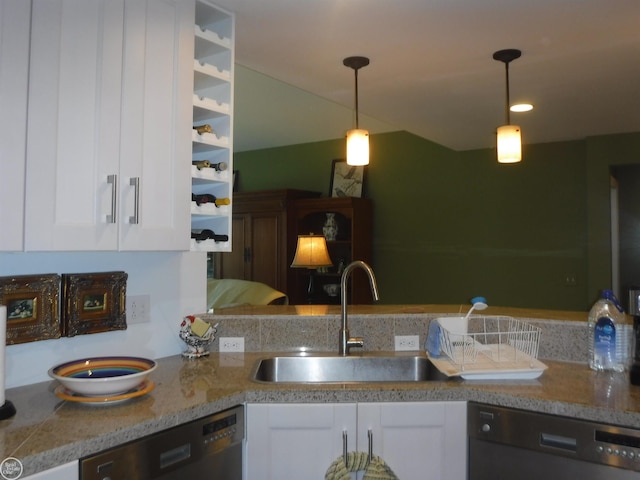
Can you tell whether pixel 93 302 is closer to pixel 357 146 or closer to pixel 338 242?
pixel 357 146

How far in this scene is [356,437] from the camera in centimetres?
166

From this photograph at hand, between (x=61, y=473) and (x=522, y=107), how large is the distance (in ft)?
11.3

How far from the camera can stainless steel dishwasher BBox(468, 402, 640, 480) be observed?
4.76ft

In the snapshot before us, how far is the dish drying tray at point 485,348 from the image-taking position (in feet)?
5.84

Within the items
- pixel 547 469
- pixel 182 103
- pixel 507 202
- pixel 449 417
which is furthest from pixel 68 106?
pixel 507 202

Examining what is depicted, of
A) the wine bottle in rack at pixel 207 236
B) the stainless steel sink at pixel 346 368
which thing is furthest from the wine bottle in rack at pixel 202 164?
the stainless steel sink at pixel 346 368

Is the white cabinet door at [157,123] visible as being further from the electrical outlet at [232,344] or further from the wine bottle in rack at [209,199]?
the electrical outlet at [232,344]

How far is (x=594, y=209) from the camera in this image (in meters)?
4.62

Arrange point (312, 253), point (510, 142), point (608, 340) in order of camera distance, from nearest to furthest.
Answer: point (608, 340) < point (510, 142) < point (312, 253)

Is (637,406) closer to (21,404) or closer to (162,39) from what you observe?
(21,404)

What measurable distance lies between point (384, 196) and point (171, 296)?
12.5 ft

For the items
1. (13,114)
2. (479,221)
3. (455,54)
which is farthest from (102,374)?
(479,221)

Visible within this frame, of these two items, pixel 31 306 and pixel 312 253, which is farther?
pixel 312 253

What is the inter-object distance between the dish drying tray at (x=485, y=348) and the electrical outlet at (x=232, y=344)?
771 millimetres
